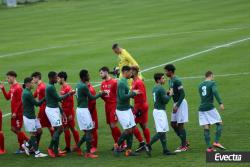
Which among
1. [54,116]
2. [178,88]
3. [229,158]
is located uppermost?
[178,88]

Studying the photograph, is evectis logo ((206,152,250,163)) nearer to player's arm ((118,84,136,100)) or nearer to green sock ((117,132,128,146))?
green sock ((117,132,128,146))

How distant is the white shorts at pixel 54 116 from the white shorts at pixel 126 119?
1.69 meters

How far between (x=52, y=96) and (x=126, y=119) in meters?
2.15

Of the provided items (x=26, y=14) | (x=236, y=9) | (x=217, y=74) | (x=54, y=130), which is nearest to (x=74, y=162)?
(x=54, y=130)

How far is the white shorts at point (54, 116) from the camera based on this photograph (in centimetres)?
1816

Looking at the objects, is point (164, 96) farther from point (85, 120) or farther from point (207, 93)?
point (85, 120)

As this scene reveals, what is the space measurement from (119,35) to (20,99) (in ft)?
88.7

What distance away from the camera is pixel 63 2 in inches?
3098

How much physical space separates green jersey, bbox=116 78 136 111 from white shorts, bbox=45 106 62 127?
5.60 feet

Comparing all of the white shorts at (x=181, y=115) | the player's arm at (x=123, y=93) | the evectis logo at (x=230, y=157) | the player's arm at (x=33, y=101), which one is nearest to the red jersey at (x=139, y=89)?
the player's arm at (x=123, y=93)

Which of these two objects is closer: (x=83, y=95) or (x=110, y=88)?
(x=83, y=95)

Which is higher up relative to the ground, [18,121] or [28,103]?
[28,103]

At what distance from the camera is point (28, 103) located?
18406 millimetres

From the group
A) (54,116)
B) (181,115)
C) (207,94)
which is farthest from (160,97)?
(54,116)
